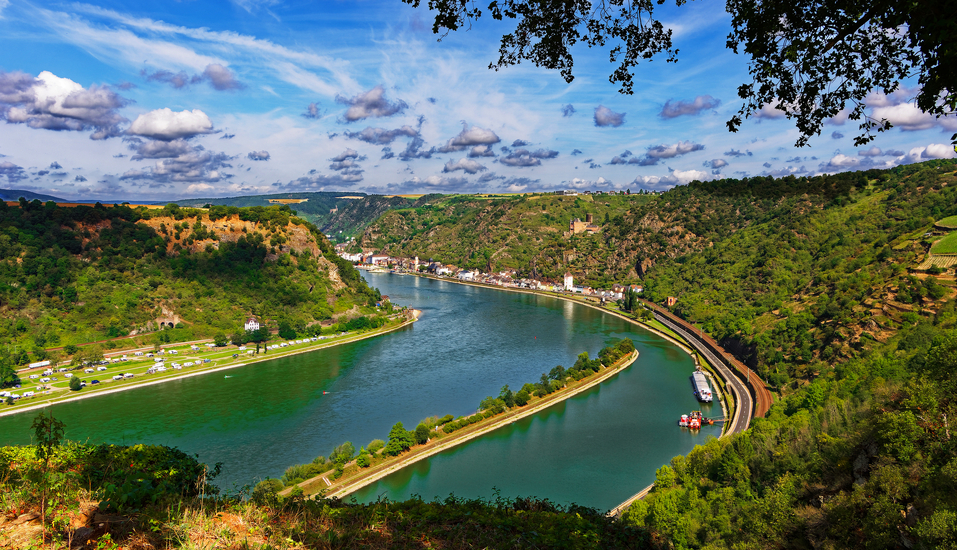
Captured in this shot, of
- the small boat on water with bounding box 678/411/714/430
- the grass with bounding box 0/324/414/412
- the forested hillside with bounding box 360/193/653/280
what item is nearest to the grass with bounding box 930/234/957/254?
the small boat on water with bounding box 678/411/714/430

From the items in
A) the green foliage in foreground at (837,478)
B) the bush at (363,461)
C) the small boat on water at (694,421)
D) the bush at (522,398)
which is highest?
the green foliage in foreground at (837,478)

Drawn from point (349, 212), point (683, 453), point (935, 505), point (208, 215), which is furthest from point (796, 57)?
point (349, 212)

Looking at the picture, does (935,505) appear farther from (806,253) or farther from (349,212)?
(349,212)

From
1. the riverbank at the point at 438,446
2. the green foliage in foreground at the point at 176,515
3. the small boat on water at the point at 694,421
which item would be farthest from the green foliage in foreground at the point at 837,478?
the riverbank at the point at 438,446

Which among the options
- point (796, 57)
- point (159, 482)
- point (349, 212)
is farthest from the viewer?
point (349, 212)

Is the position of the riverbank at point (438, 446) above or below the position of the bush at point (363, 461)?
below

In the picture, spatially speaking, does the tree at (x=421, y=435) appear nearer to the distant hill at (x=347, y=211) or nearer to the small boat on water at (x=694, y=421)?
the small boat on water at (x=694, y=421)

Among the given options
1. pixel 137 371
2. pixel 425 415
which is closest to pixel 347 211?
pixel 137 371

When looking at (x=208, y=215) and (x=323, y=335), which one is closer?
(x=323, y=335)
